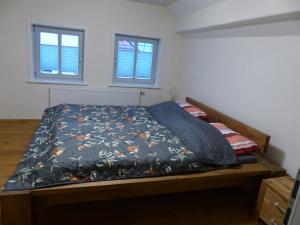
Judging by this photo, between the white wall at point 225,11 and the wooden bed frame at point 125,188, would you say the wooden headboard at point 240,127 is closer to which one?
the wooden bed frame at point 125,188

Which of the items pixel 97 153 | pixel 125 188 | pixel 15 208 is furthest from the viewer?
pixel 97 153

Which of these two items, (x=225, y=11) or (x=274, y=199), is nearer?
(x=274, y=199)

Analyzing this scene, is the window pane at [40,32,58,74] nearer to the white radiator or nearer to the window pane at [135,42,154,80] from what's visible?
the white radiator

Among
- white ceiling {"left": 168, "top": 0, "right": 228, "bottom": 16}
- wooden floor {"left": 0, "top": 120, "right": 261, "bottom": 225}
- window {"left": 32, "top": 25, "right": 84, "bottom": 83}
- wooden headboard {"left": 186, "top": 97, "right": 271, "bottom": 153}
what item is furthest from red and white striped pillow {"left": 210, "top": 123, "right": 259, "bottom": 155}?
window {"left": 32, "top": 25, "right": 84, "bottom": 83}

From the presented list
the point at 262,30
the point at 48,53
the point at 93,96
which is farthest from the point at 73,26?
the point at 262,30

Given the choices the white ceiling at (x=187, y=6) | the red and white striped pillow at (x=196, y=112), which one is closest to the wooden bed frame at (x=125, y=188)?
the red and white striped pillow at (x=196, y=112)

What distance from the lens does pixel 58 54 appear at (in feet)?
12.6

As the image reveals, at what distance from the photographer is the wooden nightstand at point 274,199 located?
6.20ft

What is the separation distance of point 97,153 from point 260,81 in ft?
5.95

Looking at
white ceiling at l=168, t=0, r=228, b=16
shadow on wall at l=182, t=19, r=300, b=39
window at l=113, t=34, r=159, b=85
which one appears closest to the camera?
shadow on wall at l=182, t=19, r=300, b=39

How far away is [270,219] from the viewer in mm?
2012

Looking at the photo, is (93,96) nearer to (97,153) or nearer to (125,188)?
(97,153)

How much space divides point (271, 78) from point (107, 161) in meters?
1.78

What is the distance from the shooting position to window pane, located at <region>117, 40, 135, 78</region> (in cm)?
409
